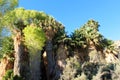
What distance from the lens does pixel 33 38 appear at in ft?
97.2

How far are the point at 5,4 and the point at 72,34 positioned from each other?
7401 mm

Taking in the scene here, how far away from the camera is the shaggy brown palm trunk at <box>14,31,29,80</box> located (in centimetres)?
2831

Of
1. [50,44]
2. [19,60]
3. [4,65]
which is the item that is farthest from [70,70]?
[4,65]

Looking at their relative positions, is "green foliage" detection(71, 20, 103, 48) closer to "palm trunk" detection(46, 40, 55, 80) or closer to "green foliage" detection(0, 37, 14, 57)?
"palm trunk" detection(46, 40, 55, 80)

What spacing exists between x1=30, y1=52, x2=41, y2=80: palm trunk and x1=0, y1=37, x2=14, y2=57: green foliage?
230 cm

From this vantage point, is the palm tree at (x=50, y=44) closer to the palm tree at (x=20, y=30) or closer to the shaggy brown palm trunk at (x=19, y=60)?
the palm tree at (x=20, y=30)

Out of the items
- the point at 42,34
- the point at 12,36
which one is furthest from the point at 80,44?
the point at 12,36

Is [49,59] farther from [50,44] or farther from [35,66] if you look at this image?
[35,66]

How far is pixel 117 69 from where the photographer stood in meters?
24.2

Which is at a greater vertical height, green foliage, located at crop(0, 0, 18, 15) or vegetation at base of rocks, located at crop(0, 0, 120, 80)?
green foliage, located at crop(0, 0, 18, 15)

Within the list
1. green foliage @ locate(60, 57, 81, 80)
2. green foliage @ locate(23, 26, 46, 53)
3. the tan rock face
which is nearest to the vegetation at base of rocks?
green foliage @ locate(23, 26, 46, 53)

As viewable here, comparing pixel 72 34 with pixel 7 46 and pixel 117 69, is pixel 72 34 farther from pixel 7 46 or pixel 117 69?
pixel 117 69

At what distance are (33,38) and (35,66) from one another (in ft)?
8.14

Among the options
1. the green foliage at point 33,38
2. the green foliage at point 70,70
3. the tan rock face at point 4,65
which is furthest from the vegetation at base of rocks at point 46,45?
the tan rock face at point 4,65
